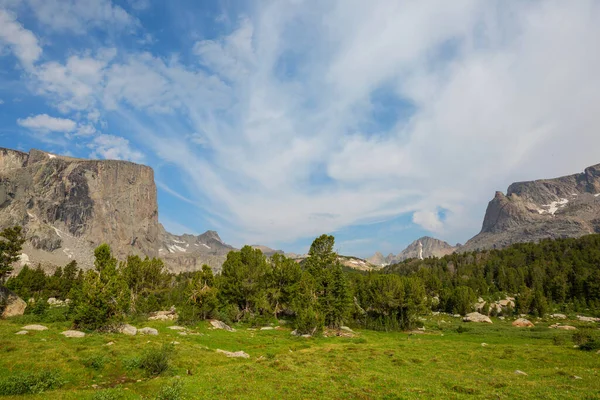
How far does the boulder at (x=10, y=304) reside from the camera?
49.8 metres

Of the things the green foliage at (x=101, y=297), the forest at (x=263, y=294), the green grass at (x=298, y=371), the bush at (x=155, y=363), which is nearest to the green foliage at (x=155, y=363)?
the bush at (x=155, y=363)

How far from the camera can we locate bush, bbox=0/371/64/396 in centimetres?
1623

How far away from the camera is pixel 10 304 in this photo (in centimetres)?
5106

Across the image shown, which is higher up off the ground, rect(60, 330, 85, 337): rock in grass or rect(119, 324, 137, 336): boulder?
rect(60, 330, 85, 337): rock in grass

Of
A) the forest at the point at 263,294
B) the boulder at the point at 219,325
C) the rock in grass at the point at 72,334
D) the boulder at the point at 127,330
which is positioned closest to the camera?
the rock in grass at the point at 72,334

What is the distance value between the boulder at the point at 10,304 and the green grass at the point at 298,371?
973 inches

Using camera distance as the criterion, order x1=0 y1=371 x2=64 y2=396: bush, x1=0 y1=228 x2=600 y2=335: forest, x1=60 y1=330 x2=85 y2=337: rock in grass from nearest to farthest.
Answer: x1=0 y1=371 x2=64 y2=396: bush < x1=60 y1=330 x2=85 y2=337: rock in grass < x1=0 y1=228 x2=600 y2=335: forest

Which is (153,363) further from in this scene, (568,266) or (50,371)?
(568,266)

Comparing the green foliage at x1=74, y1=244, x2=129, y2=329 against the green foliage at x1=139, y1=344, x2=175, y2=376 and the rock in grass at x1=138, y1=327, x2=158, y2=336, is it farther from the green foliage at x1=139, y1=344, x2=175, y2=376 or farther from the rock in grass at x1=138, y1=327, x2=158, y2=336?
the green foliage at x1=139, y1=344, x2=175, y2=376

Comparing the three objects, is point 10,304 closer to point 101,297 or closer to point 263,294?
point 101,297

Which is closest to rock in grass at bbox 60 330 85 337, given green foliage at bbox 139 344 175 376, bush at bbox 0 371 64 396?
green foliage at bbox 139 344 175 376

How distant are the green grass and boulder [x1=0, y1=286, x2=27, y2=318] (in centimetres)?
2472

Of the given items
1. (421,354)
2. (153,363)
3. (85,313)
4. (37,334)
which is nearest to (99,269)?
(85,313)

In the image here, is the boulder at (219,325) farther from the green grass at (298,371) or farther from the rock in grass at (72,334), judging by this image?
the rock in grass at (72,334)
